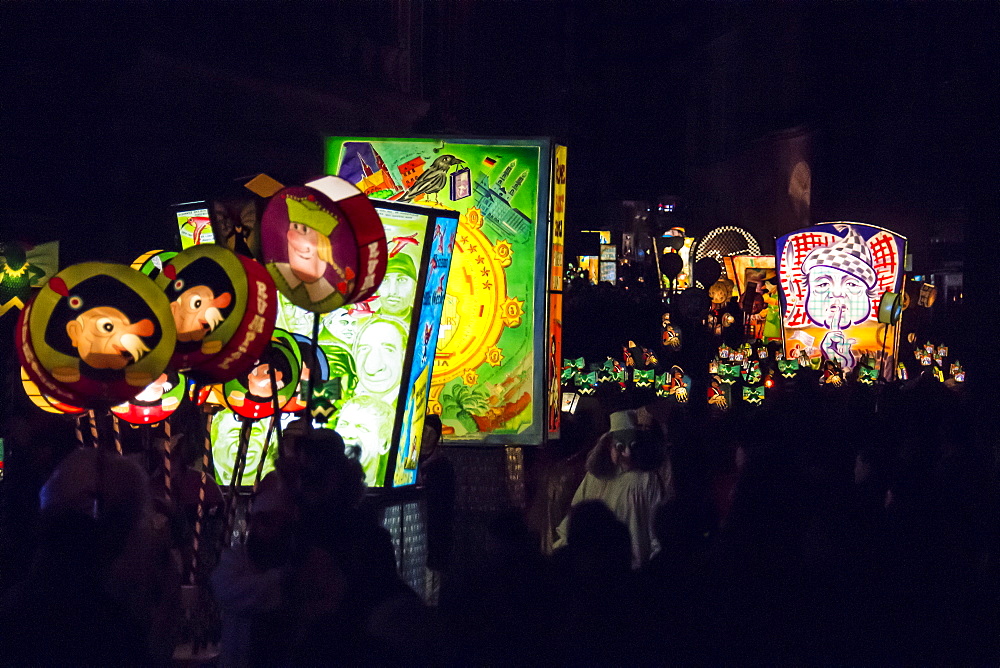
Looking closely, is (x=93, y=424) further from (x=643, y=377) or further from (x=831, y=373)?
(x=831, y=373)

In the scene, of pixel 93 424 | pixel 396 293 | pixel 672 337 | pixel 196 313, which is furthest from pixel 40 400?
pixel 672 337

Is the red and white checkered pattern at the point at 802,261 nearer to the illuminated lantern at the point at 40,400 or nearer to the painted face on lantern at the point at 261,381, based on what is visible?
the painted face on lantern at the point at 261,381

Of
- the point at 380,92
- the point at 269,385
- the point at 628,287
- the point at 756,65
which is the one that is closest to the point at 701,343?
the point at 628,287

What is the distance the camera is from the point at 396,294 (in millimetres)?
4598

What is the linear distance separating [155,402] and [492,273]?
1796 mm

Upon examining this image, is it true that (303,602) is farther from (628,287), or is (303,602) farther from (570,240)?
(570,240)

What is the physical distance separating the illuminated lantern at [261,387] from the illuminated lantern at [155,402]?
0.71 feet

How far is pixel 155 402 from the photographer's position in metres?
4.08

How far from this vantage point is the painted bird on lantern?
4.85 m

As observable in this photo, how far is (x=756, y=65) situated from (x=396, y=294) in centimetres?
1439

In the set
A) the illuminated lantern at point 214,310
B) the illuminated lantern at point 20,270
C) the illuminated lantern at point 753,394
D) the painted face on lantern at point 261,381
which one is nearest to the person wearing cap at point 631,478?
the painted face on lantern at point 261,381

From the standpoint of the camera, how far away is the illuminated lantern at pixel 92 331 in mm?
3443

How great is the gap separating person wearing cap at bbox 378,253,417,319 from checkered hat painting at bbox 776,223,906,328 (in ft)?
13.5

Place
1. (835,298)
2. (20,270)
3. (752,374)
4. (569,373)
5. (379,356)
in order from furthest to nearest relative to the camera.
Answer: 1. (752,374)
2. (835,298)
3. (569,373)
4. (20,270)
5. (379,356)
